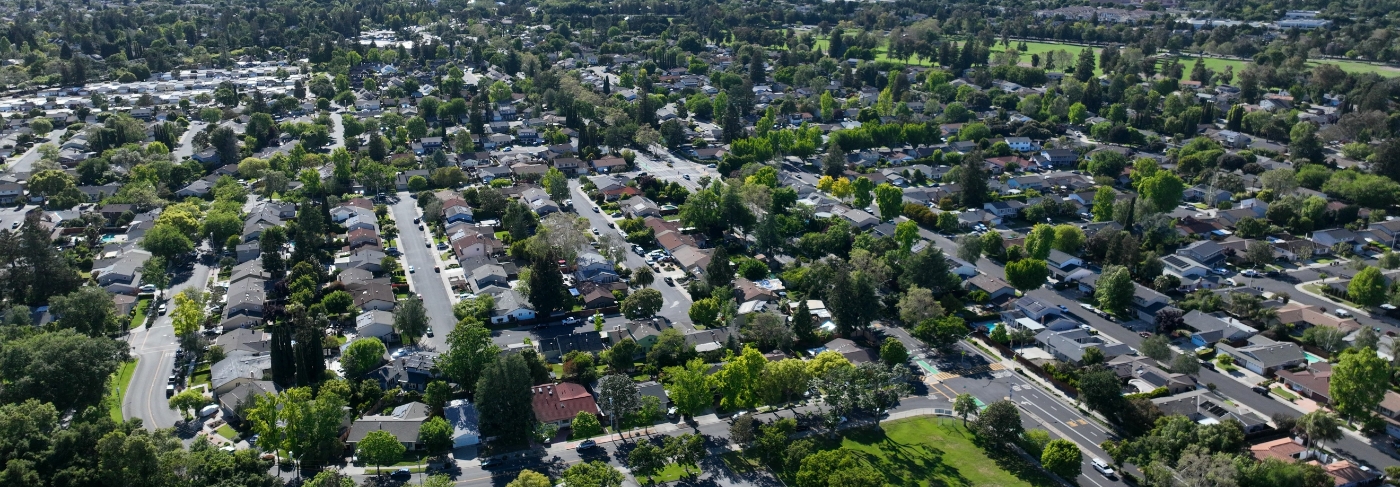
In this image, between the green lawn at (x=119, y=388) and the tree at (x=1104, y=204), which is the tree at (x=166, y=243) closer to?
the green lawn at (x=119, y=388)

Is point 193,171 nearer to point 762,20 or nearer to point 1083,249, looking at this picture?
point 1083,249

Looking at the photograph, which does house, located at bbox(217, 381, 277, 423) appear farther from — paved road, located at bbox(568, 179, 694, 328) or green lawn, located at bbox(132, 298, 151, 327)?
paved road, located at bbox(568, 179, 694, 328)

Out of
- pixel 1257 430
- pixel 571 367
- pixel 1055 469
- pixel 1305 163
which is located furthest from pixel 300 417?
pixel 1305 163

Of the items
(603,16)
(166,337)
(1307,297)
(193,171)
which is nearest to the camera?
(166,337)

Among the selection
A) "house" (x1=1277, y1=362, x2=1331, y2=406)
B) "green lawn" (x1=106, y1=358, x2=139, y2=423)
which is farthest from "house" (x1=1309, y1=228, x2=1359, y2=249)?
"green lawn" (x1=106, y1=358, x2=139, y2=423)

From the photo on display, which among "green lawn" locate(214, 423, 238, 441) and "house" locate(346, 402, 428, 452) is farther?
"green lawn" locate(214, 423, 238, 441)

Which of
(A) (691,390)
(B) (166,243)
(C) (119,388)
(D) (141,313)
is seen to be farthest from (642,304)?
(B) (166,243)

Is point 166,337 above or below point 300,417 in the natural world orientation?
below
